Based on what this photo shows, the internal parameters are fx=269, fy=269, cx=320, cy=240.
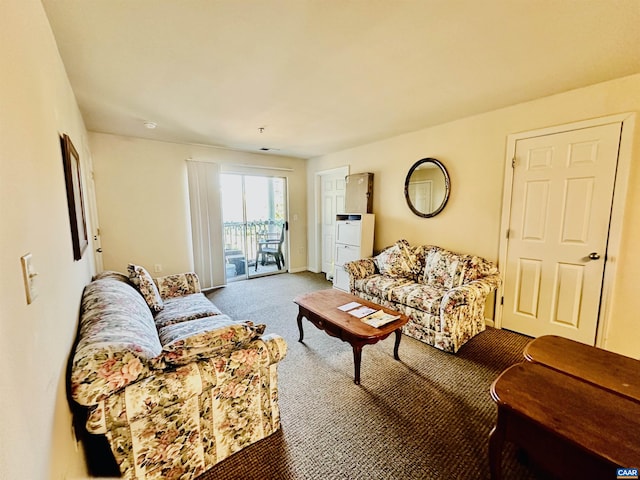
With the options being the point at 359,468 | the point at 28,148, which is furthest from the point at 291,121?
the point at 359,468

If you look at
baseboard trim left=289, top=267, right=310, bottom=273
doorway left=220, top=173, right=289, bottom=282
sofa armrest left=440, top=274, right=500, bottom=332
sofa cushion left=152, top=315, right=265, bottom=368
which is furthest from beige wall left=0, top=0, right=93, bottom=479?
baseboard trim left=289, top=267, right=310, bottom=273

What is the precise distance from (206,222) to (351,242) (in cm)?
233

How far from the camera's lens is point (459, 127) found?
9.96ft

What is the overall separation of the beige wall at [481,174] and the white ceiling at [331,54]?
0.60 ft

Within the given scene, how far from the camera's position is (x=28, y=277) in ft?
2.51

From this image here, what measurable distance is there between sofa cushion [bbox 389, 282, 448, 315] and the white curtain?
2939mm

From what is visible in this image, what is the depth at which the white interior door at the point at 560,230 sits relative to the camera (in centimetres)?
225

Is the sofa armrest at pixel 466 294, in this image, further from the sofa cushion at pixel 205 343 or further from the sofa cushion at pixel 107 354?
the sofa cushion at pixel 107 354

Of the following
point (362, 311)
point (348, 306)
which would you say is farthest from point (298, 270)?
point (362, 311)

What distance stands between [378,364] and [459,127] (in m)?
2.67

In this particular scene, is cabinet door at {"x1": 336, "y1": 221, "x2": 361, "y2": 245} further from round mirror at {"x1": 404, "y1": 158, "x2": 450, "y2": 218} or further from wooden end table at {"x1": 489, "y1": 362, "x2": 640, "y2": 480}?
wooden end table at {"x1": 489, "y1": 362, "x2": 640, "y2": 480}

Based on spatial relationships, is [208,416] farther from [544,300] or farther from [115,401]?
[544,300]

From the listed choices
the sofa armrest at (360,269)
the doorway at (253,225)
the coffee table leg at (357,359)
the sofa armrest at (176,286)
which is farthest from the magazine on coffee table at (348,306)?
→ the doorway at (253,225)

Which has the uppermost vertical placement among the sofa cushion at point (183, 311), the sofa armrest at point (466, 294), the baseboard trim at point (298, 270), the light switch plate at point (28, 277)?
the light switch plate at point (28, 277)
